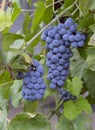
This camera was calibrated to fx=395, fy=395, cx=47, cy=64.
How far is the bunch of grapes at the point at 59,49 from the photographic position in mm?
758

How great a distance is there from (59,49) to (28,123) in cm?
15

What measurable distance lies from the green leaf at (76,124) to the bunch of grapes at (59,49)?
9cm

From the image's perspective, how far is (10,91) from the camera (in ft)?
3.01

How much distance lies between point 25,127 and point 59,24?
0.21m

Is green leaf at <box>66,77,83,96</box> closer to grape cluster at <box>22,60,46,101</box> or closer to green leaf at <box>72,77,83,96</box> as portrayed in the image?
green leaf at <box>72,77,83,96</box>

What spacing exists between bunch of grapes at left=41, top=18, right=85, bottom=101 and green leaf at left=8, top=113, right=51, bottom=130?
0.26 ft

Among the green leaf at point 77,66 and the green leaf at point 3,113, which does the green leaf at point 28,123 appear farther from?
the green leaf at point 77,66

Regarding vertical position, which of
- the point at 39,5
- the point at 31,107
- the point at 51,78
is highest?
the point at 39,5

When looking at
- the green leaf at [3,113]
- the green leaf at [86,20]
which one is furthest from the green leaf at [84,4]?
the green leaf at [3,113]

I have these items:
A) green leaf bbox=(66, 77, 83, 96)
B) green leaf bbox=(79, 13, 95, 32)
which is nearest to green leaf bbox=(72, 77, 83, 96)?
Answer: green leaf bbox=(66, 77, 83, 96)

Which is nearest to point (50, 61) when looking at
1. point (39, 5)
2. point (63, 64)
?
point (63, 64)

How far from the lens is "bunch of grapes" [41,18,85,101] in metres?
0.76

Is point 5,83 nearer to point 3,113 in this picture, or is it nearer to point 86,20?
point 3,113

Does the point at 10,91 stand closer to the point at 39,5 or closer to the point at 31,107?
the point at 31,107
